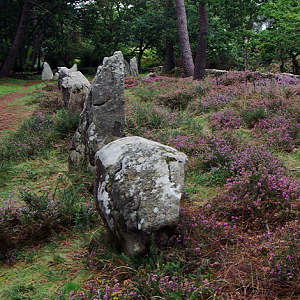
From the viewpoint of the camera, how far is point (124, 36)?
29766 mm

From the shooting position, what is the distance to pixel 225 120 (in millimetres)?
7551

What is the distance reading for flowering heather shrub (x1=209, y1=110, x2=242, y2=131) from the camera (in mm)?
7137

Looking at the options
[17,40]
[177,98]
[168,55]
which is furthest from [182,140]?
[17,40]

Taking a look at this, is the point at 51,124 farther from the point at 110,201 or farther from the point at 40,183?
the point at 110,201

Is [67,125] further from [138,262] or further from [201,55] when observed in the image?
[201,55]

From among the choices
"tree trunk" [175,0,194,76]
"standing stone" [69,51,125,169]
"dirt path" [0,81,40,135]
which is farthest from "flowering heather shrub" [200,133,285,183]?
"tree trunk" [175,0,194,76]

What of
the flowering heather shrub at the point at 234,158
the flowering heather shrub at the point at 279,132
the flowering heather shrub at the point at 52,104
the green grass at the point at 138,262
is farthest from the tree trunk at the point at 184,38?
the green grass at the point at 138,262

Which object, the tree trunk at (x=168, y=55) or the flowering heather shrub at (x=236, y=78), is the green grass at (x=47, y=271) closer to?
the flowering heather shrub at (x=236, y=78)

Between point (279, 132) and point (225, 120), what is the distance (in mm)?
1699

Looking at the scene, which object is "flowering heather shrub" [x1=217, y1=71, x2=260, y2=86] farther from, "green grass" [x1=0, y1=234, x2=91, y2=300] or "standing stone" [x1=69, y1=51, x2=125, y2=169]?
A: "green grass" [x1=0, y1=234, x2=91, y2=300]

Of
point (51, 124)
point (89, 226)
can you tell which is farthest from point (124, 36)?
point (89, 226)

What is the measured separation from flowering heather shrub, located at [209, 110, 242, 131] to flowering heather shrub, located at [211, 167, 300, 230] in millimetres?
3221

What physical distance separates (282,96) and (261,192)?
4.86 m

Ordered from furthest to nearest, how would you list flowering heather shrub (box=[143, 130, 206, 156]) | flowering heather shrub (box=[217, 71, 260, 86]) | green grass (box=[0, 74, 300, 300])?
flowering heather shrub (box=[217, 71, 260, 86])
flowering heather shrub (box=[143, 130, 206, 156])
green grass (box=[0, 74, 300, 300])
